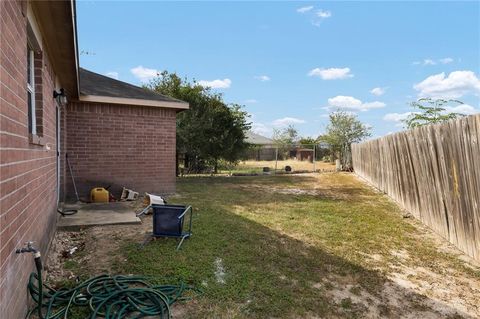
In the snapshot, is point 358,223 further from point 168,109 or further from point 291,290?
point 168,109

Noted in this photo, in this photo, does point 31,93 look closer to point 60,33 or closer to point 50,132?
point 60,33

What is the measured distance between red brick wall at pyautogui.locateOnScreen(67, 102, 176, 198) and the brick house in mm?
24

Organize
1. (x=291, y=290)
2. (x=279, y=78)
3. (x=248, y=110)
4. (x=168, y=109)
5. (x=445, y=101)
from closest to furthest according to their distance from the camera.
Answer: (x=291, y=290) < (x=168, y=109) < (x=445, y=101) < (x=248, y=110) < (x=279, y=78)

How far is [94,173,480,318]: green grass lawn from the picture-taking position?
306 centimetres

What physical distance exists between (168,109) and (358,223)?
5.94 meters

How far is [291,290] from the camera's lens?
131 inches

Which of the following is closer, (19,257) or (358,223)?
(19,257)

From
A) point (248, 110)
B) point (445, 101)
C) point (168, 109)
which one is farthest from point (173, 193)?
point (445, 101)

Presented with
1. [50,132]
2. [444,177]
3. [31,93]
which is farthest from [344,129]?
[31,93]

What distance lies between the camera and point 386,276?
12.4 ft

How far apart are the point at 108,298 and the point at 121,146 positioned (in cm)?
647

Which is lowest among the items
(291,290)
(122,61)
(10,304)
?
(291,290)

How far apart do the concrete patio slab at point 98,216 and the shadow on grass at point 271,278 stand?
1.42 meters

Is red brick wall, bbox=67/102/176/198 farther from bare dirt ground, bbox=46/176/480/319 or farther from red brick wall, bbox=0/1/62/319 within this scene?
red brick wall, bbox=0/1/62/319
